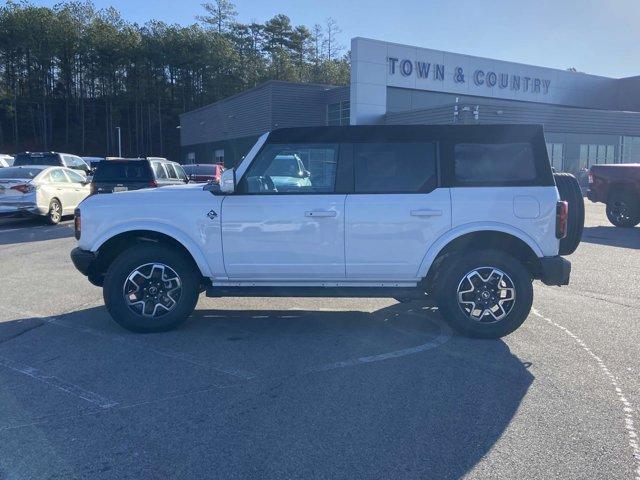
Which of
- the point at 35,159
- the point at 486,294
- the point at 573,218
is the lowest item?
the point at 486,294

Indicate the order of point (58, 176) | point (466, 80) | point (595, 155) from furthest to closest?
point (595, 155), point (466, 80), point (58, 176)

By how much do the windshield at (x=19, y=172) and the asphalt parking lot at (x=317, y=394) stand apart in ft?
31.0

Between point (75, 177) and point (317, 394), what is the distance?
15.0 meters

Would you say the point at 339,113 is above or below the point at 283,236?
above

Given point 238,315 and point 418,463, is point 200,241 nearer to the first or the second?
point 238,315

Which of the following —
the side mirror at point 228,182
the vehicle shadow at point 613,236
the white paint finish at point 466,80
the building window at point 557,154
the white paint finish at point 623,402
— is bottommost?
the white paint finish at point 623,402

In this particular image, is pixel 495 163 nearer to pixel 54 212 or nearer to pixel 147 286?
pixel 147 286

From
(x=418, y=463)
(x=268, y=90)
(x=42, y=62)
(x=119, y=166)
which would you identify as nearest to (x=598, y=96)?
(x=268, y=90)

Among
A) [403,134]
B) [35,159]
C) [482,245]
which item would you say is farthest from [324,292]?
[35,159]

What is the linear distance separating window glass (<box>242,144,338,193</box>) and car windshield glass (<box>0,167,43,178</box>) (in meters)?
11.7

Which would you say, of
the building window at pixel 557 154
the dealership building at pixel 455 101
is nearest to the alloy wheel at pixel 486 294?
the dealership building at pixel 455 101

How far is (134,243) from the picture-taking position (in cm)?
637

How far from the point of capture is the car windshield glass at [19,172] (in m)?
15.5

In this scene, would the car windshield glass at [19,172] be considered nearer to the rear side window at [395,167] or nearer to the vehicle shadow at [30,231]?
the vehicle shadow at [30,231]
